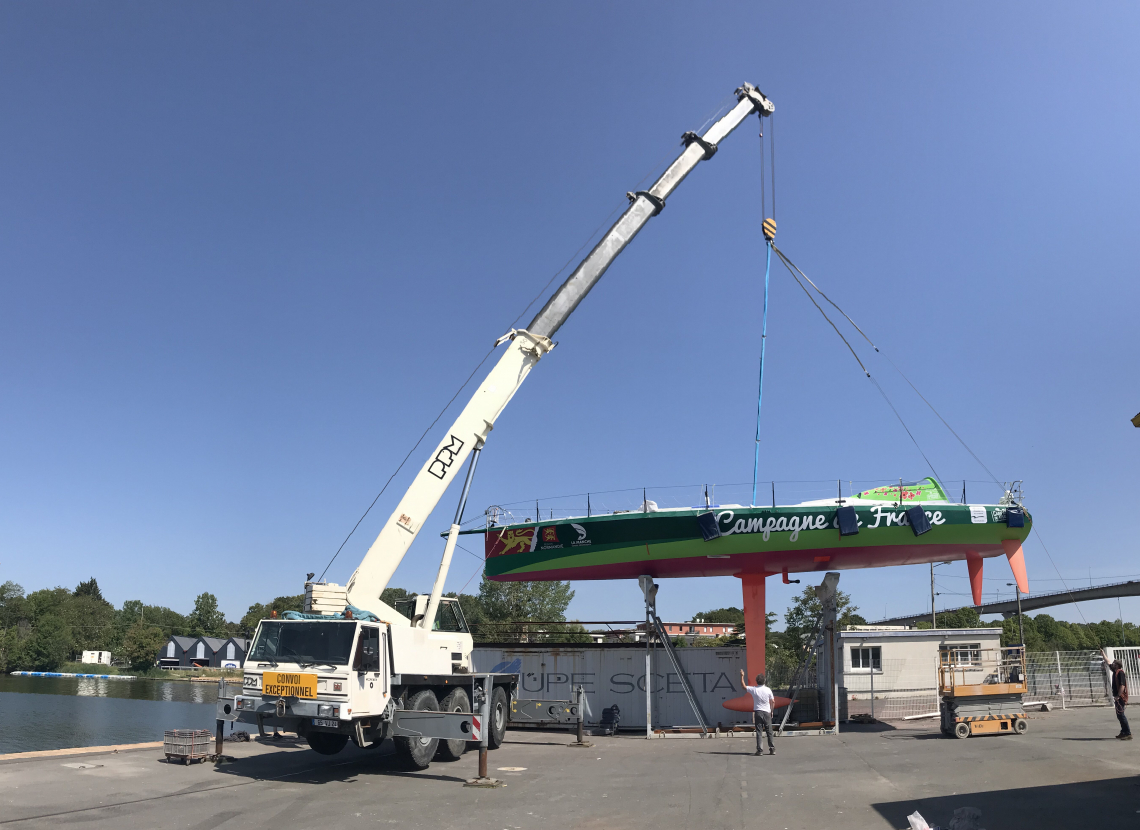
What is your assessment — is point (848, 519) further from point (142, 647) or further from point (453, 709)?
point (142, 647)

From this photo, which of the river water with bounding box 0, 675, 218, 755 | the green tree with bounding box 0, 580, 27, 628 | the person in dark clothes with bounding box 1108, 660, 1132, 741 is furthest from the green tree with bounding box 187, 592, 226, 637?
the person in dark clothes with bounding box 1108, 660, 1132, 741

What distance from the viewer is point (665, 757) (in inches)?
548

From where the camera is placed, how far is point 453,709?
1297 cm

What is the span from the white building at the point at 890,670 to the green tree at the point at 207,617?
11496 centimetres

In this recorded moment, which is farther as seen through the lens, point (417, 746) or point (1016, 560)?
point (1016, 560)

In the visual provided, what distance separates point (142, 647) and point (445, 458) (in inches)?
3558

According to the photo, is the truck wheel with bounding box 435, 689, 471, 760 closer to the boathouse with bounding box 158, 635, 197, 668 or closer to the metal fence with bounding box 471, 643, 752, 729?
the metal fence with bounding box 471, 643, 752, 729

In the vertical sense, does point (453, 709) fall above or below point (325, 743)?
above

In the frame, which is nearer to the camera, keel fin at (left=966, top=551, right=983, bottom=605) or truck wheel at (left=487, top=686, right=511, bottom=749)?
truck wheel at (left=487, top=686, right=511, bottom=749)

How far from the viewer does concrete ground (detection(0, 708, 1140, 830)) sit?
27.0ft

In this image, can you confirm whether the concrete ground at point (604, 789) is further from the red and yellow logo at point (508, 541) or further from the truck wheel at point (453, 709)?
the red and yellow logo at point (508, 541)

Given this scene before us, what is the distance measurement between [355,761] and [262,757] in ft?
5.49

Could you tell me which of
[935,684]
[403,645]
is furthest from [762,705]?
[935,684]

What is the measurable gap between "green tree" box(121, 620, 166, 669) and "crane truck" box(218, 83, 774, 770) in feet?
289
